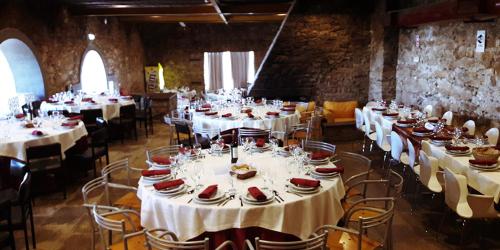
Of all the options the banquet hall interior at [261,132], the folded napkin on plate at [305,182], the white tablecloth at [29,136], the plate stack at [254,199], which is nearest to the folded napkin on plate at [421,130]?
the banquet hall interior at [261,132]

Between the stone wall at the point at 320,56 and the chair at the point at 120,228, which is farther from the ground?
the stone wall at the point at 320,56

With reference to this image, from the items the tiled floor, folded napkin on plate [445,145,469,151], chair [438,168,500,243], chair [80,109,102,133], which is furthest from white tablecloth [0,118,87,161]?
folded napkin on plate [445,145,469,151]

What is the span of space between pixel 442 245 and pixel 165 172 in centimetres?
305

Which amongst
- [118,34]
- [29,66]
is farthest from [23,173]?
[118,34]

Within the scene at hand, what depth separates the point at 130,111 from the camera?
9328 mm

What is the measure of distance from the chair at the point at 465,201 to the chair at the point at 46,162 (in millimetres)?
4775

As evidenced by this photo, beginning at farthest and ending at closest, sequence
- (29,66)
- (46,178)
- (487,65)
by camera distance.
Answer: (29,66)
(487,65)
(46,178)

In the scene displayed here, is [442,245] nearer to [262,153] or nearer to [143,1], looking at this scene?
[262,153]

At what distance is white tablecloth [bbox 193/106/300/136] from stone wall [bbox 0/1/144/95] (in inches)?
174

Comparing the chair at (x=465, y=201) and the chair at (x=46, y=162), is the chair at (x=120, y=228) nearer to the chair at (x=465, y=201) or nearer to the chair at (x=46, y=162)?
the chair at (x=46, y=162)

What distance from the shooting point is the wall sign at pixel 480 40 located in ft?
21.9

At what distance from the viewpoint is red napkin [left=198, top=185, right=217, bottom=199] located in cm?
331

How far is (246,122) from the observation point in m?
6.82

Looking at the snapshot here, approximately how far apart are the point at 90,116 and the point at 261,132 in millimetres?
4242
